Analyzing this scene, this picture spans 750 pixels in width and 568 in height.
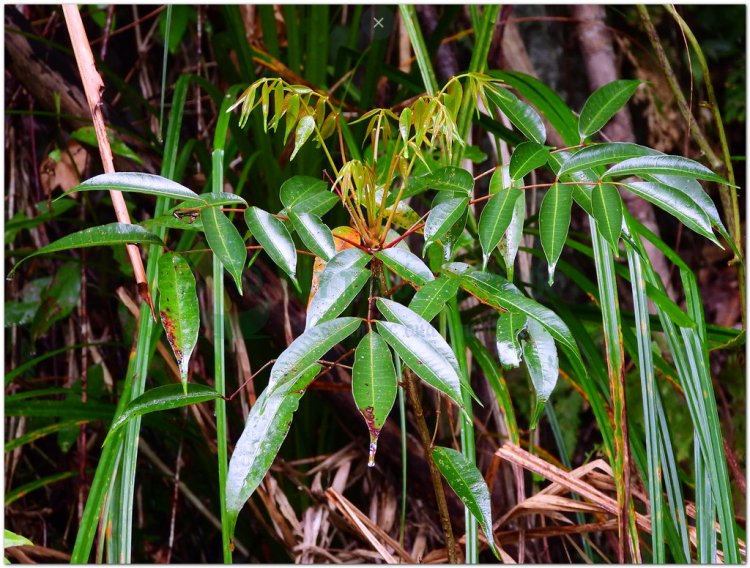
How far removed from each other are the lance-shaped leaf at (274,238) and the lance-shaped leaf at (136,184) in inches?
1.9

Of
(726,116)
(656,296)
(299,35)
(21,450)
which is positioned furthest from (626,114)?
(21,450)

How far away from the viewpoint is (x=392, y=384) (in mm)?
483

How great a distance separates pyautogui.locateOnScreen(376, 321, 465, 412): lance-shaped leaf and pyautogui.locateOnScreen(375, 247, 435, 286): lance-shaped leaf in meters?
0.05

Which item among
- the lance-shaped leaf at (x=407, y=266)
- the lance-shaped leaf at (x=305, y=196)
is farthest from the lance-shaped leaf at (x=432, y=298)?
the lance-shaped leaf at (x=305, y=196)

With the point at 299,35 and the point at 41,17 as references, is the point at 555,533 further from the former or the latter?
the point at 41,17

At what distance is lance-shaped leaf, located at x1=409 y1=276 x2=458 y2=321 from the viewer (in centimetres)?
52

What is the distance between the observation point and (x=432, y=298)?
520 mm

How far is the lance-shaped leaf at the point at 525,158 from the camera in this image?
53 cm

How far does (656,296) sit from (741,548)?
1.09ft

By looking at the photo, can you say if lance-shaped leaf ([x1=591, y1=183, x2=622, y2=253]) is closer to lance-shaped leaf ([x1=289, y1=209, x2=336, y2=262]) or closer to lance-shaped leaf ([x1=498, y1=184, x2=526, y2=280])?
lance-shaped leaf ([x1=498, y1=184, x2=526, y2=280])

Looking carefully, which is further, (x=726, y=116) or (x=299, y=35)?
(x=726, y=116)

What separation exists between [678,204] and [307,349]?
306 mm

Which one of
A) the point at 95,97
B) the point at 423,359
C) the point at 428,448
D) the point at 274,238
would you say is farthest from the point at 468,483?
the point at 95,97

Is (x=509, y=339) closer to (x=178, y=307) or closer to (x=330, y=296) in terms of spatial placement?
(x=330, y=296)
